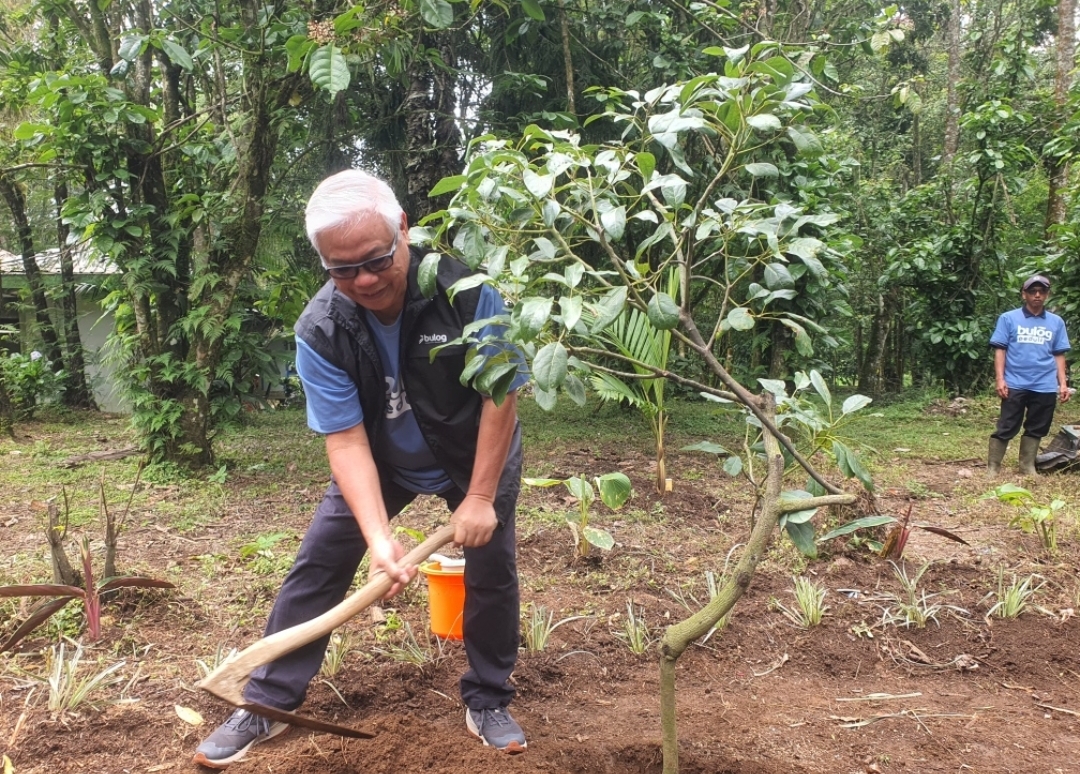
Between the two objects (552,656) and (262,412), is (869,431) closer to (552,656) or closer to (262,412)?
(552,656)

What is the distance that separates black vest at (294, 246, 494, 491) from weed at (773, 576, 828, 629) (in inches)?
62.9

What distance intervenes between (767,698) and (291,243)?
5.42 metres

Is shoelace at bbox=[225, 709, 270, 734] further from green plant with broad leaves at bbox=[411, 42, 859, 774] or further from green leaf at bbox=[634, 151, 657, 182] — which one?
green leaf at bbox=[634, 151, 657, 182]

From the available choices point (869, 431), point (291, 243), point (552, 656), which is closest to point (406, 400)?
point (552, 656)

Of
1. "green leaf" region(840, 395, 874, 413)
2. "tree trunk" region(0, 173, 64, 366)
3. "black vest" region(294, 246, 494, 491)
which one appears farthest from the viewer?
"tree trunk" region(0, 173, 64, 366)

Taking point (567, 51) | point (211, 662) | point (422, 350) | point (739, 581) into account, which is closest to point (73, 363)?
point (567, 51)

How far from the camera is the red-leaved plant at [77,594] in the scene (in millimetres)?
2342

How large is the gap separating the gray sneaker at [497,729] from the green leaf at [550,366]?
1.14m

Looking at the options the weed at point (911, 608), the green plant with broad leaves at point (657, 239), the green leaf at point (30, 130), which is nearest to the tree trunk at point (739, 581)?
the green plant with broad leaves at point (657, 239)

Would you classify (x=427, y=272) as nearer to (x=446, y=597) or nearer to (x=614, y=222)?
(x=614, y=222)

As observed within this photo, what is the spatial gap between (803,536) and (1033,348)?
512 cm

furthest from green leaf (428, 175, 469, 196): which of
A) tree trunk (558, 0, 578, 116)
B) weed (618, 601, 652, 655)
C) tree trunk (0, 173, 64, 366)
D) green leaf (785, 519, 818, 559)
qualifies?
tree trunk (0, 173, 64, 366)

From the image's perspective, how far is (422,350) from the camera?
200 centimetres

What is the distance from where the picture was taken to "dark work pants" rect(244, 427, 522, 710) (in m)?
2.11
